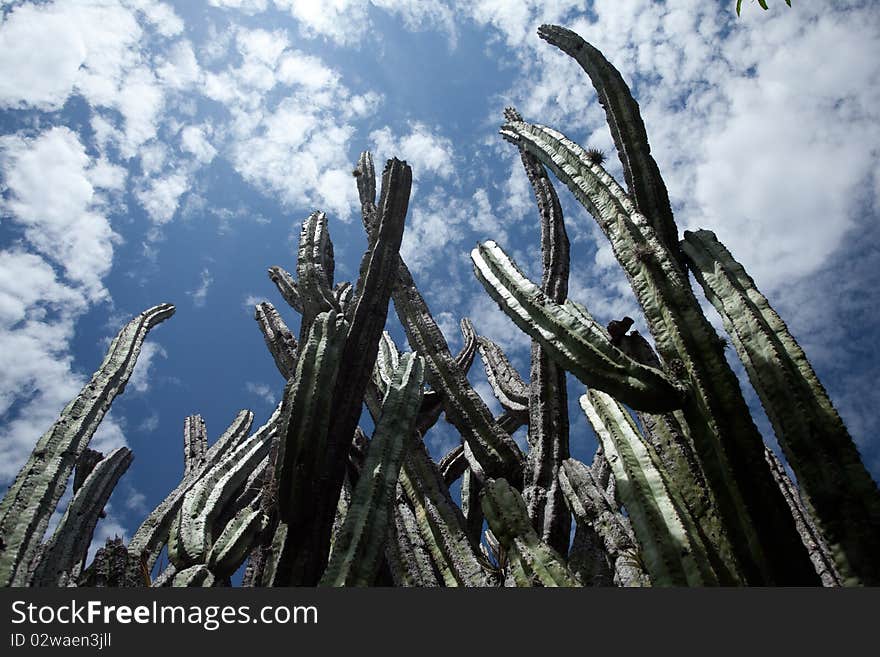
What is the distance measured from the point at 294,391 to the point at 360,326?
826 millimetres

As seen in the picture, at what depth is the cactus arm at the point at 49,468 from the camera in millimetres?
3395

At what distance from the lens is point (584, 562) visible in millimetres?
3697

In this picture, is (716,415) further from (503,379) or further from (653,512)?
(503,379)

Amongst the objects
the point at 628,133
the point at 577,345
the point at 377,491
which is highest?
the point at 628,133

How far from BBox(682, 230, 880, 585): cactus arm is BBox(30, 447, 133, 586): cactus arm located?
500 cm

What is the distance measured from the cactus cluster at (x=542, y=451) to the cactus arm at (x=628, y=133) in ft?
0.05

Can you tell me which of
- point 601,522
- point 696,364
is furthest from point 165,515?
point 696,364

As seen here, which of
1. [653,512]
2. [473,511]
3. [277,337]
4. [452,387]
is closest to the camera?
[653,512]

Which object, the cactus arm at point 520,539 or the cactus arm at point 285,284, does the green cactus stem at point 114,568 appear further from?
the cactus arm at point 285,284

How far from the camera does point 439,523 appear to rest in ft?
12.9

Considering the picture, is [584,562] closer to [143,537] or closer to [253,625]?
[253,625]

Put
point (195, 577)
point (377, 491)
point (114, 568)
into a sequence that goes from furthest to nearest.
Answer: point (195, 577) < point (377, 491) < point (114, 568)

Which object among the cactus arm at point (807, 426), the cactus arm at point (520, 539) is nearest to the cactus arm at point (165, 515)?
the cactus arm at point (520, 539)

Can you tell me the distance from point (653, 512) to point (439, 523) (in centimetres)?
170
